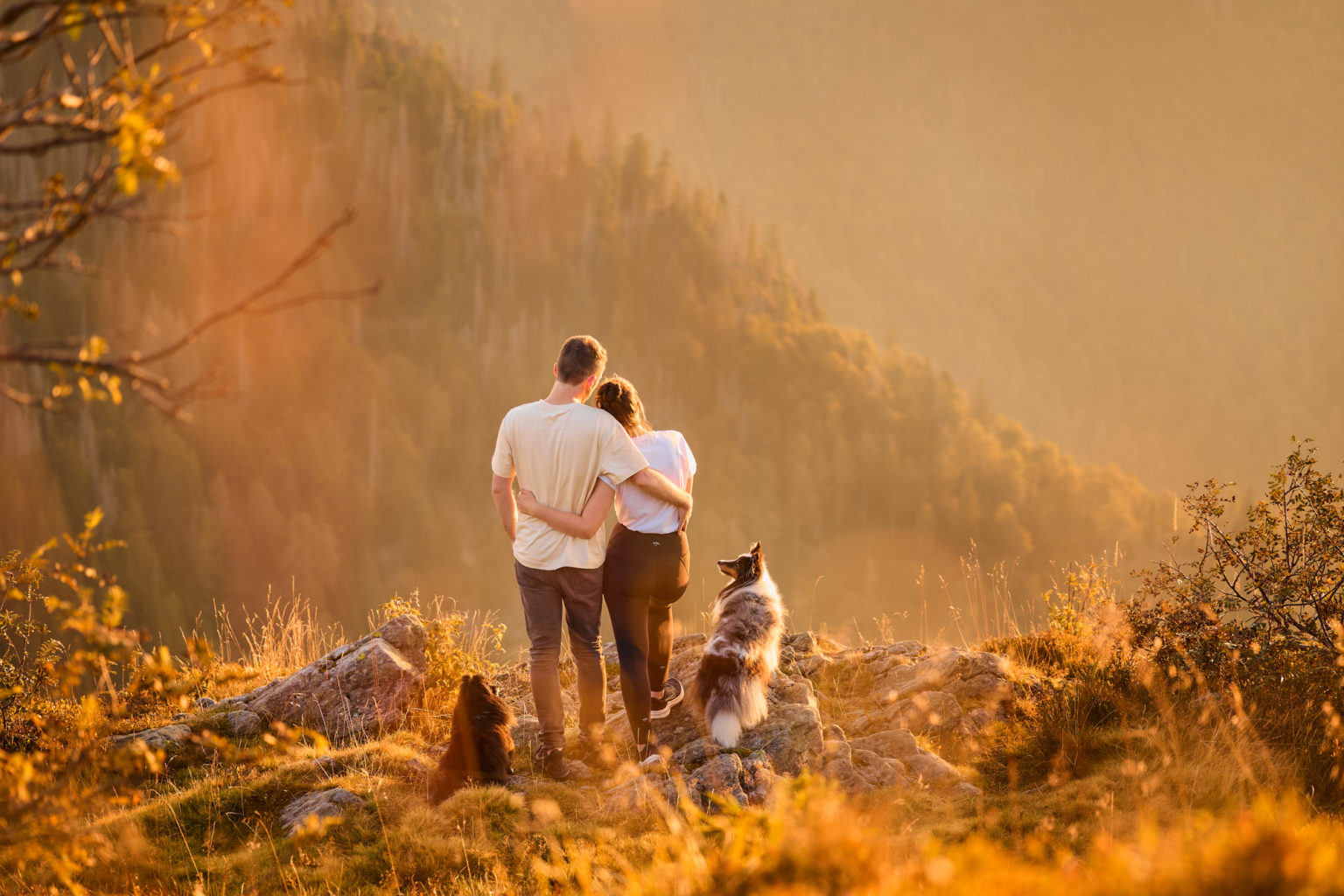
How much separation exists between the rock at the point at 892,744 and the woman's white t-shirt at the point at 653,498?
86.7 inches

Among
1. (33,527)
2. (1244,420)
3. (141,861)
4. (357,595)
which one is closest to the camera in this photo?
(141,861)

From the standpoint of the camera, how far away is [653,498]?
5.10m

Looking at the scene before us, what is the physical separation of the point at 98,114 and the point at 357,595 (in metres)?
107

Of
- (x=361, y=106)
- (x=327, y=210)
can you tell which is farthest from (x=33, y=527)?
(x=361, y=106)

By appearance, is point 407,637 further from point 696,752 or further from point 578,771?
point 696,752

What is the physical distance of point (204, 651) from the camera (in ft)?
7.55

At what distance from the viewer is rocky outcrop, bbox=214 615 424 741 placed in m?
6.57

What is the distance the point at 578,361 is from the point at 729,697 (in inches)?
95.5

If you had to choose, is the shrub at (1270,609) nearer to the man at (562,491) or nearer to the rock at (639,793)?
the rock at (639,793)

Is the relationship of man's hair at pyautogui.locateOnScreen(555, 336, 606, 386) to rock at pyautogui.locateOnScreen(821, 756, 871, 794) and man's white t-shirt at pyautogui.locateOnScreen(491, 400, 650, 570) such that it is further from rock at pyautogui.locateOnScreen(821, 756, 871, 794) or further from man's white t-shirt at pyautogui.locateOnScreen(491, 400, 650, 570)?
rock at pyautogui.locateOnScreen(821, 756, 871, 794)

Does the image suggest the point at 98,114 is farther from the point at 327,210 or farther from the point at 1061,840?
the point at 327,210

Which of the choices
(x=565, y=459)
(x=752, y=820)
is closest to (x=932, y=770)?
(x=565, y=459)

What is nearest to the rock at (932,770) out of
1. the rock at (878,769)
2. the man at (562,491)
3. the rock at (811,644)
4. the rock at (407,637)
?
the rock at (878,769)

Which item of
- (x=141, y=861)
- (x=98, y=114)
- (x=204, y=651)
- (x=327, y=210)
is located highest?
(x=327, y=210)
